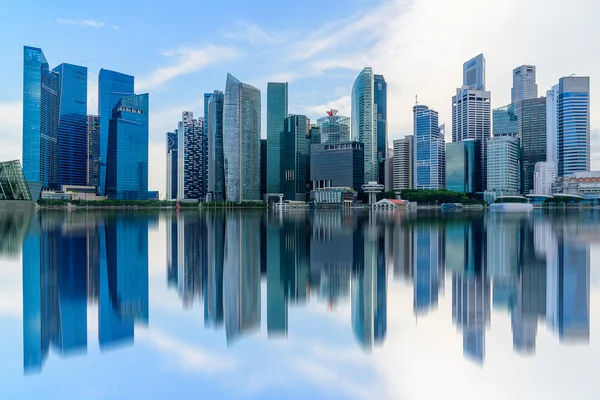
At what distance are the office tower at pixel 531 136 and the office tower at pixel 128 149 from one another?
164325 millimetres

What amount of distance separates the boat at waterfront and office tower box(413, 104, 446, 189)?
115 feet

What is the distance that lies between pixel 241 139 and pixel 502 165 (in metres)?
106

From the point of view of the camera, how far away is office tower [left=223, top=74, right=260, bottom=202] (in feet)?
534

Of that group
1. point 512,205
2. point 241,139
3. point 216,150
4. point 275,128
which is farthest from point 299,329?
point 275,128

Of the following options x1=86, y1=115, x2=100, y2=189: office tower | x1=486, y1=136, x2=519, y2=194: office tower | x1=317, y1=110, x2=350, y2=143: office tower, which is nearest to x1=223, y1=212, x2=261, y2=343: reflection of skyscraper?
x1=86, y1=115, x2=100, y2=189: office tower

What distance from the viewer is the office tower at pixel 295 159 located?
Answer: 179875 mm

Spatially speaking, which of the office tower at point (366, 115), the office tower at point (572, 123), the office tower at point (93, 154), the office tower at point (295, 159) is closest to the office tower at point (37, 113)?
the office tower at point (93, 154)

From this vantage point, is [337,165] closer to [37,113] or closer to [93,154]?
[93,154]

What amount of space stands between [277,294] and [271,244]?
457 inches

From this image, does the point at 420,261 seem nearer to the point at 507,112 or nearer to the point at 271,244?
the point at 271,244

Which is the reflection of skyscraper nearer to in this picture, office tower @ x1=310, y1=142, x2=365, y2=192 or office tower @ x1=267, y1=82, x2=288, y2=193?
office tower @ x1=310, y1=142, x2=365, y2=192

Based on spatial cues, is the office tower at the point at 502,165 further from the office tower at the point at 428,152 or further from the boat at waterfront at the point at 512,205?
the office tower at the point at 428,152

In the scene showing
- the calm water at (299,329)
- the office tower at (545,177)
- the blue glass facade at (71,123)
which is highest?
the blue glass facade at (71,123)

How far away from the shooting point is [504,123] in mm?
182375
